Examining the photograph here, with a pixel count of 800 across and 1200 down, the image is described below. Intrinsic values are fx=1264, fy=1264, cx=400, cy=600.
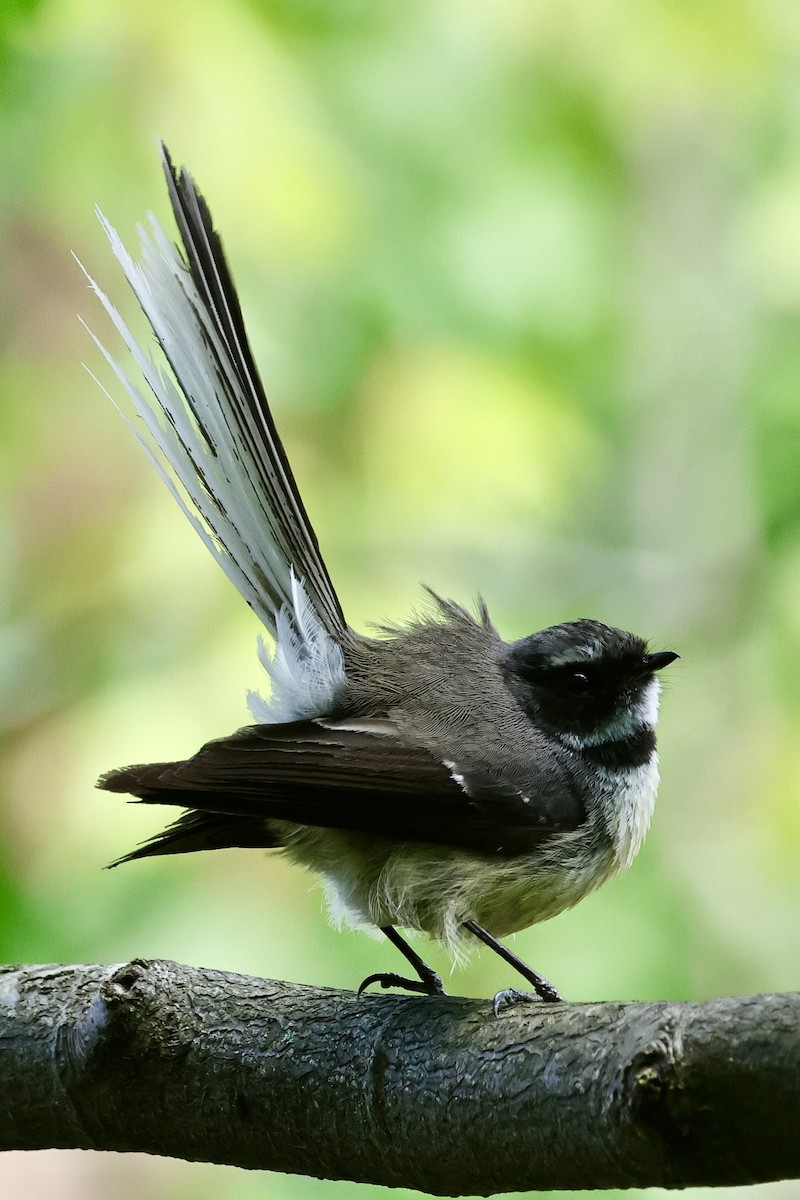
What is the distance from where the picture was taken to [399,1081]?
1871mm

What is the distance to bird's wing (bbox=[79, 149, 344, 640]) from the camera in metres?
2.51

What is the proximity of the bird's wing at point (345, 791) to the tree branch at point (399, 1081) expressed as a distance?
0.32 m

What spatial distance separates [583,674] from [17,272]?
2.31 meters

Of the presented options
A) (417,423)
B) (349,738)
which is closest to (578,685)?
(349,738)

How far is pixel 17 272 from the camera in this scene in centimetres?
399

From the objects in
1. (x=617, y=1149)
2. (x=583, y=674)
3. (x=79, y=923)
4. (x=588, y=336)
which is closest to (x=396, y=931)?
(x=583, y=674)

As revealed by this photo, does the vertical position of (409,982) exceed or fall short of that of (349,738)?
it falls short

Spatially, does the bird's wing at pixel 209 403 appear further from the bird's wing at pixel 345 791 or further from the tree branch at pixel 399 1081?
the tree branch at pixel 399 1081

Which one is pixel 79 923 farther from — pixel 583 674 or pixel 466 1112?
pixel 466 1112

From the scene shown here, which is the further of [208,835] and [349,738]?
[208,835]

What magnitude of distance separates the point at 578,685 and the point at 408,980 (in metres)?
0.76

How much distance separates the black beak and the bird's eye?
14 centimetres

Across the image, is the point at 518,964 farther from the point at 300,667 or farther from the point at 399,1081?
the point at 300,667

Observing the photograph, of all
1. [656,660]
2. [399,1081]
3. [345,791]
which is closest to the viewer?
[399,1081]
